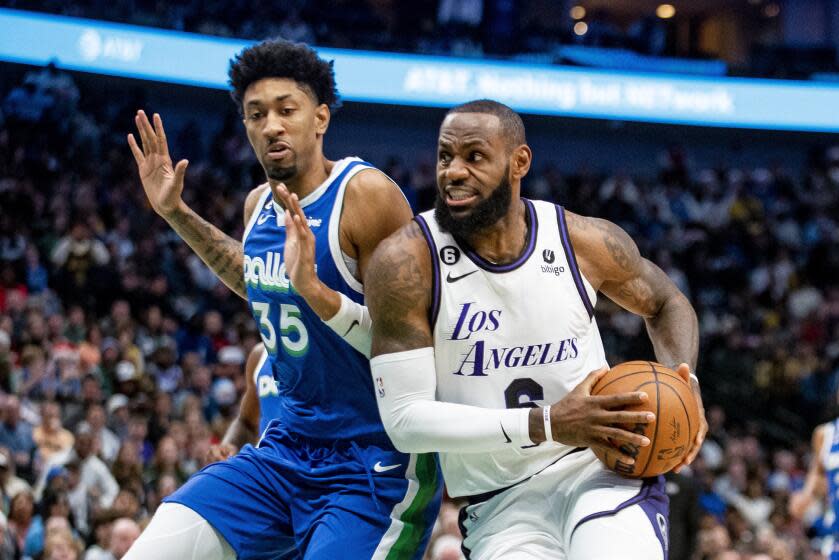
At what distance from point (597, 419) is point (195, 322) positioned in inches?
370

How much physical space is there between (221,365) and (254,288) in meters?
7.48

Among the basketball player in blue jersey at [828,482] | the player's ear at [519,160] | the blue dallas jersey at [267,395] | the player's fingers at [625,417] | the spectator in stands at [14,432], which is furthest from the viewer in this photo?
the spectator in stands at [14,432]

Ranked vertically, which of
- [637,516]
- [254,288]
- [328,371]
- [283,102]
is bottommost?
[637,516]

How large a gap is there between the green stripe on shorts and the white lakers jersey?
0.21 meters

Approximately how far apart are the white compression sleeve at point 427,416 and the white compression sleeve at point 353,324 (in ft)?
0.44

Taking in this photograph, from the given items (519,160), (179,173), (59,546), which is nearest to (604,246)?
(519,160)

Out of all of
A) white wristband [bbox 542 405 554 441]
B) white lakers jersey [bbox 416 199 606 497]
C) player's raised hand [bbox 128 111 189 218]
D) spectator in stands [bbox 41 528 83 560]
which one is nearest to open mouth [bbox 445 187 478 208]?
white lakers jersey [bbox 416 199 606 497]

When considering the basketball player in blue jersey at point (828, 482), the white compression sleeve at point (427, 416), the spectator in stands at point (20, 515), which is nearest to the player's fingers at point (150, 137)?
the white compression sleeve at point (427, 416)

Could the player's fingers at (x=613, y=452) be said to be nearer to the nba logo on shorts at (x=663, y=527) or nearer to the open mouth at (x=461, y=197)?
the nba logo on shorts at (x=663, y=527)

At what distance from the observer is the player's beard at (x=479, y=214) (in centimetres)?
398

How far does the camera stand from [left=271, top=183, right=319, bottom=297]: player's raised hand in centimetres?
396

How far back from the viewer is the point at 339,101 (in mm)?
4609

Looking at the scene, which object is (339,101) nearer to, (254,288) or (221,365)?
(254,288)

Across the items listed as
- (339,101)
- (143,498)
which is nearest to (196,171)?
(143,498)
